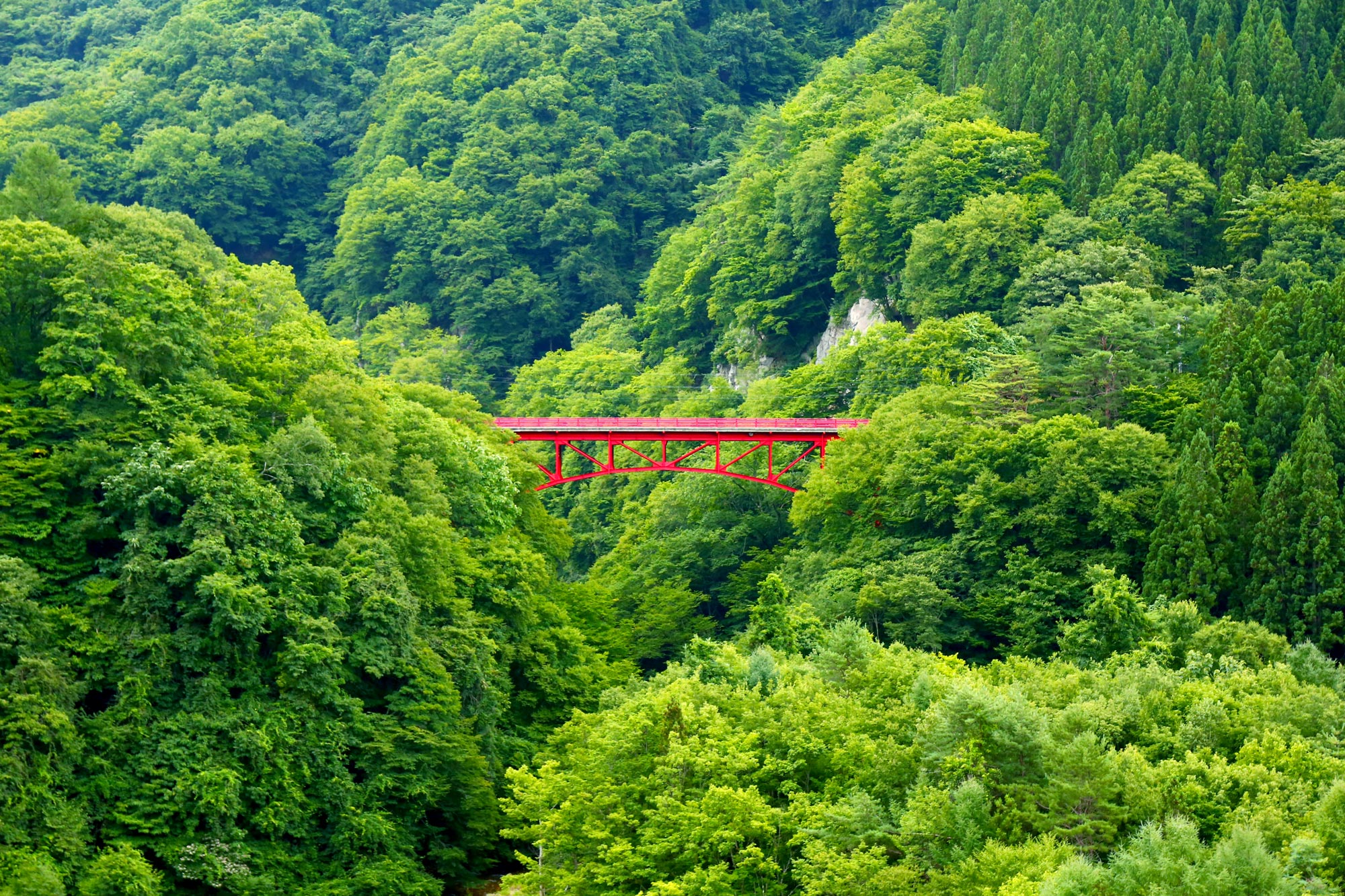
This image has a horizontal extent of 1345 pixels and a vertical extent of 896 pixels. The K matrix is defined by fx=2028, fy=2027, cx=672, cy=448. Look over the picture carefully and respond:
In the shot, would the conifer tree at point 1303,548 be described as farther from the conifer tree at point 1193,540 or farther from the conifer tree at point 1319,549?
the conifer tree at point 1193,540

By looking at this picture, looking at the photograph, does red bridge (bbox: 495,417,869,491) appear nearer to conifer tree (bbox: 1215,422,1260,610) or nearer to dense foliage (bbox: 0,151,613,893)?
dense foliage (bbox: 0,151,613,893)

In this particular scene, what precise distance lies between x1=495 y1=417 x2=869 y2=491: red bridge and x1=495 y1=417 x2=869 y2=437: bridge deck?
0.08 ft

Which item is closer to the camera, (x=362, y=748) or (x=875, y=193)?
(x=362, y=748)

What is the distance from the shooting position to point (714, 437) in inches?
3044

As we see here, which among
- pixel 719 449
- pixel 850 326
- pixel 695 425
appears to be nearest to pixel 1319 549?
pixel 695 425

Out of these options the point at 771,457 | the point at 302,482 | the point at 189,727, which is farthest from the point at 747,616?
the point at 189,727

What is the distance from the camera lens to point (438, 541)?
195 feet

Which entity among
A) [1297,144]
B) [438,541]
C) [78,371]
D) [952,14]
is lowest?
[438,541]

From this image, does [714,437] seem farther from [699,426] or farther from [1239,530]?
[1239,530]

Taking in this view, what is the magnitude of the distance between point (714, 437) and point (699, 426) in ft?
2.50

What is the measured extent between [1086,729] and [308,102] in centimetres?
10526

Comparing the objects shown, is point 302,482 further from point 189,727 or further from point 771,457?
point 771,457

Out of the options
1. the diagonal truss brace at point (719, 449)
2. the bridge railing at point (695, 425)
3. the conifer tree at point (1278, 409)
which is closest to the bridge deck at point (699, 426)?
the bridge railing at point (695, 425)

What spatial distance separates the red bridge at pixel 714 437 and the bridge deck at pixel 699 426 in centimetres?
3
